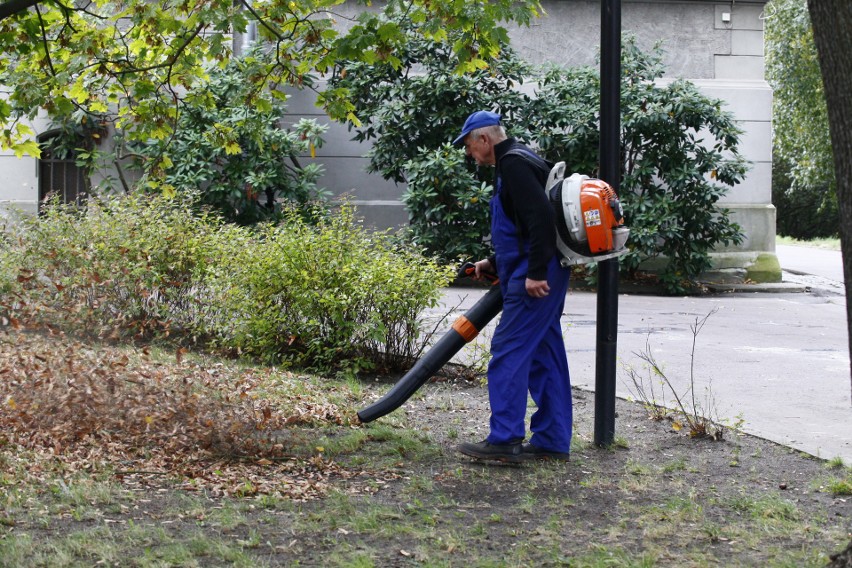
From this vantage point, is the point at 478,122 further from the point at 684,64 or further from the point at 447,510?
the point at 684,64

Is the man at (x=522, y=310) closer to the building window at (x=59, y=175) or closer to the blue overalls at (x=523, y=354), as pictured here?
the blue overalls at (x=523, y=354)

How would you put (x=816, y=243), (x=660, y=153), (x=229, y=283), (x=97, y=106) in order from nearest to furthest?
(x=97, y=106) → (x=229, y=283) → (x=660, y=153) → (x=816, y=243)

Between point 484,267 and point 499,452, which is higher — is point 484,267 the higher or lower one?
the higher one

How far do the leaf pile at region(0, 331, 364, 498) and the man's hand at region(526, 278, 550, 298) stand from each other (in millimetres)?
1393

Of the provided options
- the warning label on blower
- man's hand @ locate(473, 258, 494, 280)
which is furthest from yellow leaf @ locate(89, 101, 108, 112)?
the warning label on blower

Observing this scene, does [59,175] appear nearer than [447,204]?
No

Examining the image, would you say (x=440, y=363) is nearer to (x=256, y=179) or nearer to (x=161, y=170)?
(x=161, y=170)

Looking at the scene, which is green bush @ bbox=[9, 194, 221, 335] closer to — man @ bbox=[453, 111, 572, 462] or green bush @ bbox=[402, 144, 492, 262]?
man @ bbox=[453, 111, 572, 462]

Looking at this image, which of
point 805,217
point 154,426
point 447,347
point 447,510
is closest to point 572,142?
point 447,347

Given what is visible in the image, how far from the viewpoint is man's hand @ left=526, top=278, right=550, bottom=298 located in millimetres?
5430

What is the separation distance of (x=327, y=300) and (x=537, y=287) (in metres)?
2.77

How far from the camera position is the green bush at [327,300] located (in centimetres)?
802

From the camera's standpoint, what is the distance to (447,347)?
237 inches

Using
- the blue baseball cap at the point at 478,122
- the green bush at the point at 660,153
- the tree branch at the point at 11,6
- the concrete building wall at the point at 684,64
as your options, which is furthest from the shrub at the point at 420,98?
the tree branch at the point at 11,6
